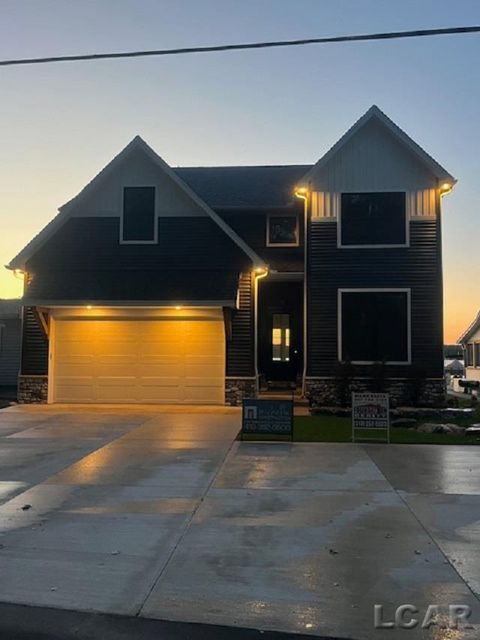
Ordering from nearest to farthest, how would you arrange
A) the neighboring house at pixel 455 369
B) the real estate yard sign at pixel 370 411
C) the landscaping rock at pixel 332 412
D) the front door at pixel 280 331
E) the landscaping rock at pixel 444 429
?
the real estate yard sign at pixel 370 411 → the landscaping rock at pixel 444 429 → the landscaping rock at pixel 332 412 → the front door at pixel 280 331 → the neighboring house at pixel 455 369

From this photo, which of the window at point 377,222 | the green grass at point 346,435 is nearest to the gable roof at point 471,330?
the window at point 377,222

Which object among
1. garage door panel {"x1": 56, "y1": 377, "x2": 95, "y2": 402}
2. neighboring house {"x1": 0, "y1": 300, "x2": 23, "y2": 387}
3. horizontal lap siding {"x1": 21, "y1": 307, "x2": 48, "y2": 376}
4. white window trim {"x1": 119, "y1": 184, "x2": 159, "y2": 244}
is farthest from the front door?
neighboring house {"x1": 0, "y1": 300, "x2": 23, "y2": 387}

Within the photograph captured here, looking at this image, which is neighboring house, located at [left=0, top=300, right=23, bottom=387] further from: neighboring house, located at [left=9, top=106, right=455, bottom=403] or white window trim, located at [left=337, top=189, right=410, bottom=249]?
white window trim, located at [left=337, top=189, right=410, bottom=249]

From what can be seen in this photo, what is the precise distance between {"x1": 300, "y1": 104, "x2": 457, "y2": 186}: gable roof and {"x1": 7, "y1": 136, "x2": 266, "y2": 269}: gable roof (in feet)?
9.42

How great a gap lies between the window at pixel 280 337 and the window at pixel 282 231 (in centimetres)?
257

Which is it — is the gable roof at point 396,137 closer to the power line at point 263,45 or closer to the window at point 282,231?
the window at point 282,231

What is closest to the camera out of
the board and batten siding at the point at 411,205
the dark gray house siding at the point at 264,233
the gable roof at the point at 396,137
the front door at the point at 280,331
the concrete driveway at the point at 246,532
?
the concrete driveway at the point at 246,532

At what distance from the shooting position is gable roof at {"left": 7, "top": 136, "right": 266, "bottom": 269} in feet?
56.1

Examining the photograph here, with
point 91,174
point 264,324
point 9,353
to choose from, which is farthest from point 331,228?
point 9,353

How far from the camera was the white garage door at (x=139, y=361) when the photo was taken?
17234 mm

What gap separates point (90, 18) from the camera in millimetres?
9148

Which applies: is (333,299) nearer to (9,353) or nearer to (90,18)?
(90,18)

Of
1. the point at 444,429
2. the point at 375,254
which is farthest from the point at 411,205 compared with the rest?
the point at 444,429

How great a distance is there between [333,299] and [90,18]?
429 inches
